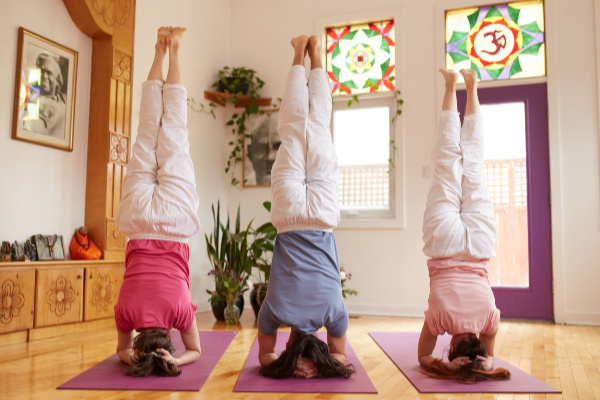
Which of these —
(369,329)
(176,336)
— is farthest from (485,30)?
(176,336)

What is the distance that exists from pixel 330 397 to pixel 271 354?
0.50 m

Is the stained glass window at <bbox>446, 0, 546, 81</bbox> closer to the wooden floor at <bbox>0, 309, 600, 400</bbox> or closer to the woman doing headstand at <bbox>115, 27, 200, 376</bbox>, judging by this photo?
the wooden floor at <bbox>0, 309, 600, 400</bbox>

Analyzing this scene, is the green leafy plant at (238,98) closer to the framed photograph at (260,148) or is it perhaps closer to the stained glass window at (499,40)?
the framed photograph at (260,148)

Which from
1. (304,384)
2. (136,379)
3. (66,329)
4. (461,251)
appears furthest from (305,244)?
(66,329)

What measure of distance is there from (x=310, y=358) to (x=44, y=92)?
3.00m

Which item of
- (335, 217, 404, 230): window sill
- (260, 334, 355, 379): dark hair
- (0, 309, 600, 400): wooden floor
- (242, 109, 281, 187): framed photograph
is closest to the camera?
(0, 309, 600, 400): wooden floor

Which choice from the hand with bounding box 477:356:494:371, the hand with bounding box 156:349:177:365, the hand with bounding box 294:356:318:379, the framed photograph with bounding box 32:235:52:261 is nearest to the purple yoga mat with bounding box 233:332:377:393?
the hand with bounding box 294:356:318:379

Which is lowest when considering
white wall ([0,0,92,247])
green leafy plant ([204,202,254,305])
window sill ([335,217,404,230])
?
green leafy plant ([204,202,254,305])

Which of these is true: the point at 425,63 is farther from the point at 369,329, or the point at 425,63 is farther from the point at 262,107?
the point at 369,329

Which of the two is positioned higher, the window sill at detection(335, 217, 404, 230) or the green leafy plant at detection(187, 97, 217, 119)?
the green leafy plant at detection(187, 97, 217, 119)

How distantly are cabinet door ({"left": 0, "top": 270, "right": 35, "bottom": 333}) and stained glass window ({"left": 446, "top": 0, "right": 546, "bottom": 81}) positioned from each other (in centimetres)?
432

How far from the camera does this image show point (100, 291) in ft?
13.3

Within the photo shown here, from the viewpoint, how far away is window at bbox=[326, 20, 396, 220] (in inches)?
217

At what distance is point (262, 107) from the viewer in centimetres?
593
